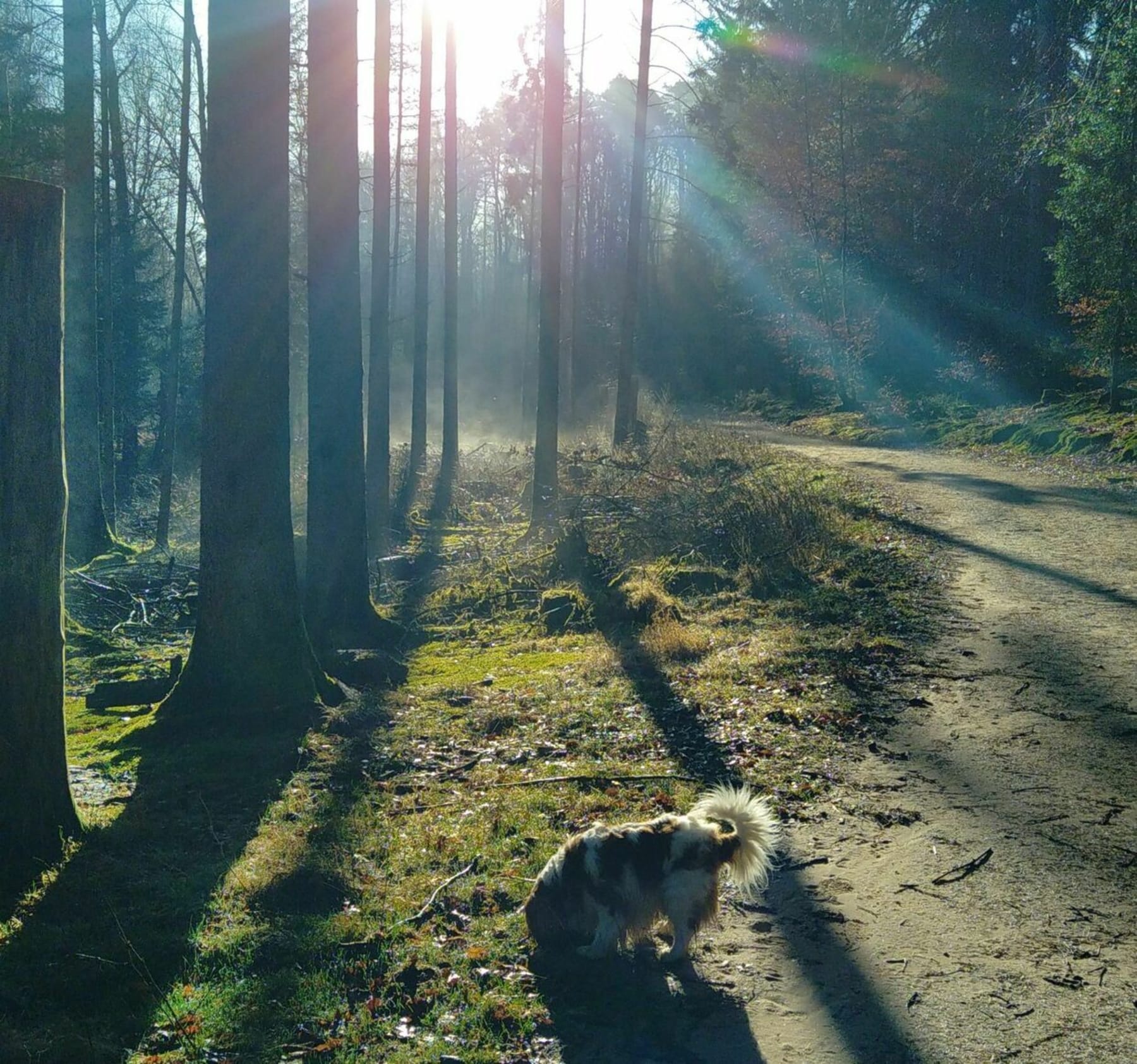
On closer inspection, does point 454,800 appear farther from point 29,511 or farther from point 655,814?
point 29,511

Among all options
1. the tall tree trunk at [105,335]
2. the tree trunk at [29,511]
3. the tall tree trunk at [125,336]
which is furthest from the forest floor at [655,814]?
the tall tree trunk at [125,336]

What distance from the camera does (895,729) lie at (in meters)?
7.29

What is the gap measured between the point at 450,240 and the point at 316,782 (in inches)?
923

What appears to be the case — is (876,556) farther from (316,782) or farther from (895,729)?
(316,782)

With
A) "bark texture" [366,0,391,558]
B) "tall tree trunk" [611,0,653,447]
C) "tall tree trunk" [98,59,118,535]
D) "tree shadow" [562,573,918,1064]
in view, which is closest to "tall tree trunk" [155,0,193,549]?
"tall tree trunk" [98,59,118,535]

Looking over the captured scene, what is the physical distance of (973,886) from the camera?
5090 millimetres

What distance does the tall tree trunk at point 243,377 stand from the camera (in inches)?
321

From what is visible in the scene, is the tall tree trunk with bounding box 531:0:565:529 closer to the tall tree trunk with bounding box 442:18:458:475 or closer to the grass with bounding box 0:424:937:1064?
the grass with bounding box 0:424:937:1064

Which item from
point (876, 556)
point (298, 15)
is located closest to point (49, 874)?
point (876, 556)

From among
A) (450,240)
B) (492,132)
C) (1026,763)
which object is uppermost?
(492,132)

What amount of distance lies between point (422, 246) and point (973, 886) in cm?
2344

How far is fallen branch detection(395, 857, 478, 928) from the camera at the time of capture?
5.09 meters

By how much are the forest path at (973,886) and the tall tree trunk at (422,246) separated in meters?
19.4

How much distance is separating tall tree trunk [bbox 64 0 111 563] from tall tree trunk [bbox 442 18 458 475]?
888 cm
